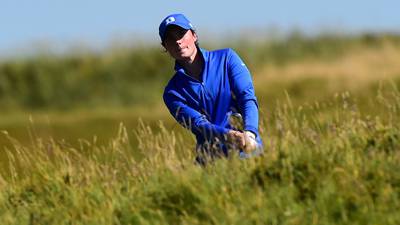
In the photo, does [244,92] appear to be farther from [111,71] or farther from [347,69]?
[111,71]

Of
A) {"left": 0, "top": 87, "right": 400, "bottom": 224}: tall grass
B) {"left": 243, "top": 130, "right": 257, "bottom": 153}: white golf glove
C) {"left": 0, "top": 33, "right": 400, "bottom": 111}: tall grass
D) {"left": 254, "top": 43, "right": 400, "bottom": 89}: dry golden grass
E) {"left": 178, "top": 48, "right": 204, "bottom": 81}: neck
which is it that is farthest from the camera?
{"left": 0, "top": 33, "right": 400, "bottom": 111}: tall grass

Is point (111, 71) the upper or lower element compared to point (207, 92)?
lower

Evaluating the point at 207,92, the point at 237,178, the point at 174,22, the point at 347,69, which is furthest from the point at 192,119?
the point at 347,69

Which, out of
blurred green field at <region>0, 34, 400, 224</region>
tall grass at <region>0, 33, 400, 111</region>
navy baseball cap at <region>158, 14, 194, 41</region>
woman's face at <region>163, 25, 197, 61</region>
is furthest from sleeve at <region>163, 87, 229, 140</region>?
tall grass at <region>0, 33, 400, 111</region>

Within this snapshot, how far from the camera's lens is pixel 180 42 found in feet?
29.5

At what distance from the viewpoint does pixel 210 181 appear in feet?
27.4

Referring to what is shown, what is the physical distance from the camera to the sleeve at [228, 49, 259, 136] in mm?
8867

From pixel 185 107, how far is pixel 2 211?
164 cm

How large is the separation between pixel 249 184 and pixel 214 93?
1.02m

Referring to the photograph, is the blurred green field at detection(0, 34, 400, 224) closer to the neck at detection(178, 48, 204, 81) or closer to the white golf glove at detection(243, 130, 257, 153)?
the white golf glove at detection(243, 130, 257, 153)

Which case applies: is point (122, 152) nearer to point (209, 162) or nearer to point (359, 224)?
point (209, 162)

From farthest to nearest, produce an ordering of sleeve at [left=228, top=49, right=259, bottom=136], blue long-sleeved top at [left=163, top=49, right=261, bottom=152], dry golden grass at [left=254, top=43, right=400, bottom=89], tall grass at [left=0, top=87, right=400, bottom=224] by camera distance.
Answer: dry golden grass at [left=254, top=43, right=400, bottom=89] → blue long-sleeved top at [left=163, top=49, right=261, bottom=152] → sleeve at [left=228, top=49, right=259, bottom=136] → tall grass at [left=0, top=87, right=400, bottom=224]

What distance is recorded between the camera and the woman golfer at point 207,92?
8.95 meters

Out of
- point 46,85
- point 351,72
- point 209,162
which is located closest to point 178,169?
point 209,162
